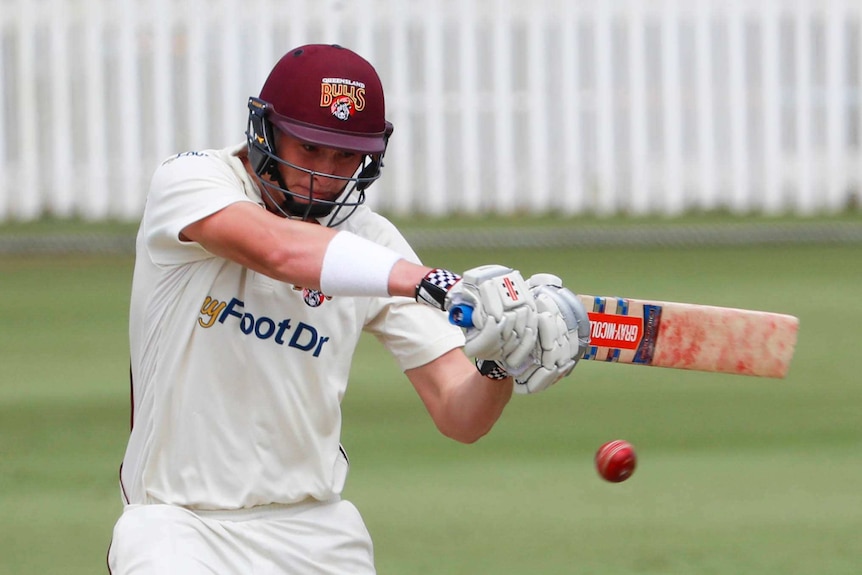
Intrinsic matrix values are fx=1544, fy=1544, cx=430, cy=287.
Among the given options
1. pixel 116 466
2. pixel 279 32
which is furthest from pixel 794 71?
pixel 116 466

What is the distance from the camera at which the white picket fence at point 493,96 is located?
10.4 m

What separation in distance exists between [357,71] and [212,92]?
7377 millimetres

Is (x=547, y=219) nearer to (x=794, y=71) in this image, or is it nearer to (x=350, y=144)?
(x=794, y=71)

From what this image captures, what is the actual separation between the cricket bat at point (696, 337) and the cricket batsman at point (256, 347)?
0.66 feet

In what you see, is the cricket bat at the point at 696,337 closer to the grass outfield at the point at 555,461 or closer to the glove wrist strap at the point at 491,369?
the glove wrist strap at the point at 491,369

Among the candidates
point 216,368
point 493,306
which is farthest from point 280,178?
point 493,306

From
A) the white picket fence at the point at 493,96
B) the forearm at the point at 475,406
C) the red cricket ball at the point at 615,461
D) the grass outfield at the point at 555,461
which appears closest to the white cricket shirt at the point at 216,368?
the forearm at the point at 475,406

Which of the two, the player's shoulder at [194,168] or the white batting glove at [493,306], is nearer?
the white batting glove at [493,306]

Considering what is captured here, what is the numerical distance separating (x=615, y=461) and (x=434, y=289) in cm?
63

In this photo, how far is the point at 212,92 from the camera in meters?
10.4

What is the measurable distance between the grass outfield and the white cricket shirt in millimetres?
1562

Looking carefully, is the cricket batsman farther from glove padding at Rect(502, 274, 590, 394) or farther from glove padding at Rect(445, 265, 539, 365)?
glove padding at Rect(445, 265, 539, 365)

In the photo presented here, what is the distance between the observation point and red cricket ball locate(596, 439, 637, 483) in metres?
3.21

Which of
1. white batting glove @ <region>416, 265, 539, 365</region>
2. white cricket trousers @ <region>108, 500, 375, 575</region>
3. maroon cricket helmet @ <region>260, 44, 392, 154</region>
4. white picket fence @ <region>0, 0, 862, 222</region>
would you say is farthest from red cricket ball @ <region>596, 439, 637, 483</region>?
white picket fence @ <region>0, 0, 862, 222</region>
